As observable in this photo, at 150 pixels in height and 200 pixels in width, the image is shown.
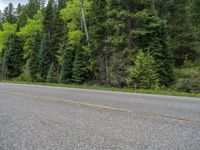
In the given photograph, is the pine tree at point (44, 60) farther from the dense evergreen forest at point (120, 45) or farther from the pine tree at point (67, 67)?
the pine tree at point (67, 67)

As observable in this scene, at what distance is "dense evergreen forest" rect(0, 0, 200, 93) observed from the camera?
17.8 m

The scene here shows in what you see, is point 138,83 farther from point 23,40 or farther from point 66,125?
point 23,40

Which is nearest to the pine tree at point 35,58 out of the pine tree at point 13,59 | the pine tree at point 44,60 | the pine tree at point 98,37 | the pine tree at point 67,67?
the pine tree at point 44,60

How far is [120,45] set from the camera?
19.5m

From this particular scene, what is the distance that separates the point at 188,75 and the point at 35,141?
14722mm

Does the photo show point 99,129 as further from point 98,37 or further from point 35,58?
point 35,58

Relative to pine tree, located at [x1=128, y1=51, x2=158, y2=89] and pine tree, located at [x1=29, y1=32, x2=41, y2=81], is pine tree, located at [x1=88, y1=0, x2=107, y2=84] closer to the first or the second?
pine tree, located at [x1=128, y1=51, x2=158, y2=89]

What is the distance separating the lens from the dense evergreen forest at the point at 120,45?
58.4 ft

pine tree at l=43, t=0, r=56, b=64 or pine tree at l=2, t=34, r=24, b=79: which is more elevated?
pine tree at l=43, t=0, r=56, b=64

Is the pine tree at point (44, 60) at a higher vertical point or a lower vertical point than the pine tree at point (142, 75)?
higher

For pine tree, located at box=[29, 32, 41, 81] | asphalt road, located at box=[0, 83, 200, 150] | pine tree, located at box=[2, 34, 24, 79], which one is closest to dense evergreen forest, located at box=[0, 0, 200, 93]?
pine tree, located at box=[29, 32, 41, 81]

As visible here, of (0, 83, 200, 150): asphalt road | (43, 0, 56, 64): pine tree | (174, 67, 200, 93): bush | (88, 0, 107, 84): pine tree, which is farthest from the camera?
(43, 0, 56, 64): pine tree

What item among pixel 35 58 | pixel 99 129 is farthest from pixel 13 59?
pixel 99 129

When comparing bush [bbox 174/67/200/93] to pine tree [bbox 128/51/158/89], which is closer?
bush [bbox 174/67/200/93]
